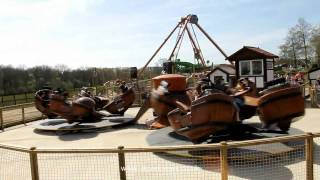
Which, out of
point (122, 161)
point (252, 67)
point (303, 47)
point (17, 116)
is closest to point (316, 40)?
point (303, 47)

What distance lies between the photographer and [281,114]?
8.42 metres

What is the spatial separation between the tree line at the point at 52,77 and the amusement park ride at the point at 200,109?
26.1 meters

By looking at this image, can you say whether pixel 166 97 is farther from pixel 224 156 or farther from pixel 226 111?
pixel 224 156

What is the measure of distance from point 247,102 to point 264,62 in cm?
1113

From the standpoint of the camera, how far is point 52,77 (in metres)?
49.2

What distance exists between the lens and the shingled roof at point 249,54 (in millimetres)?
20469

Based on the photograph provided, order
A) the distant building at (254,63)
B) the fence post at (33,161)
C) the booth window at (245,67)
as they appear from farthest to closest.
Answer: the booth window at (245,67) < the distant building at (254,63) < the fence post at (33,161)

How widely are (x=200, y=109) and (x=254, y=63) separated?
1380cm

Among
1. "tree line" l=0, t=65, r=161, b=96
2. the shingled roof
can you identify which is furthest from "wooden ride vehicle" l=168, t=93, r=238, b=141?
"tree line" l=0, t=65, r=161, b=96

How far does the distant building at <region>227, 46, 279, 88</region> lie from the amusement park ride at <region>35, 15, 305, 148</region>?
754 cm

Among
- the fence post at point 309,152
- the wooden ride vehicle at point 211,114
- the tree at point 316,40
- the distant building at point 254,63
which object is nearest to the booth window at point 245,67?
the distant building at point 254,63

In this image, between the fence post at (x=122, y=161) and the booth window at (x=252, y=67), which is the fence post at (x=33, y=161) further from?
the booth window at (x=252, y=67)

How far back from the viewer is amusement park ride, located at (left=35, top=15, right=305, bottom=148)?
306 inches

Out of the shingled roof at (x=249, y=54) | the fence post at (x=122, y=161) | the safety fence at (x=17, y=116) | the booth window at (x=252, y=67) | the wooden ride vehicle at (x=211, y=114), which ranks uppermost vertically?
the shingled roof at (x=249, y=54)
